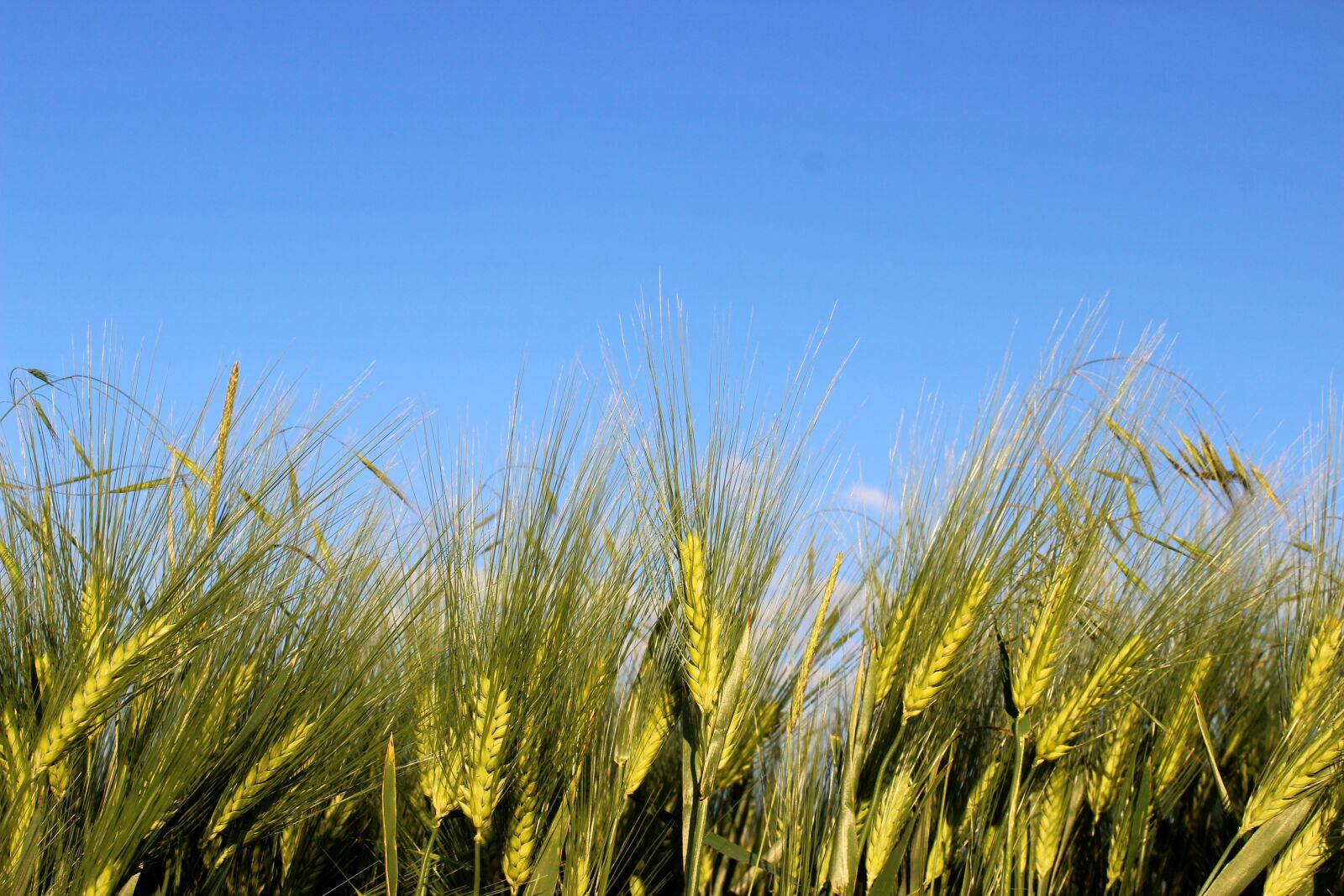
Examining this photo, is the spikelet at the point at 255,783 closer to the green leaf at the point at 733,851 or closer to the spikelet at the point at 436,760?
the spikelet at the point at 436,760

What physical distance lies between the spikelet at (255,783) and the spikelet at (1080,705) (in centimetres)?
105

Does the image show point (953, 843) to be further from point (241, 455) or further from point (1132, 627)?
point (241, 455)

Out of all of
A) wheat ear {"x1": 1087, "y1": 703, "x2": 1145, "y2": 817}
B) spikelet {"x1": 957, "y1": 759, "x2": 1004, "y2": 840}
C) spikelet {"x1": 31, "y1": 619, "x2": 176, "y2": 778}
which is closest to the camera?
spikelet {"x1": 31, "y1": 619, "x2": 176, "y2": 778}

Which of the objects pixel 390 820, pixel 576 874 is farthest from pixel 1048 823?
pixel 390 820

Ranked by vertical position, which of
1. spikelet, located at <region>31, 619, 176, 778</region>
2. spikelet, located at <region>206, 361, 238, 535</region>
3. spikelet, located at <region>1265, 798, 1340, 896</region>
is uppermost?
spikelet, located at <region>206, 361, 238, 535</region>

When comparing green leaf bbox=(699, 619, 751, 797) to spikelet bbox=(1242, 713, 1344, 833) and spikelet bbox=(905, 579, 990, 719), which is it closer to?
spikelet bbox=(905, 579, 990, 719)

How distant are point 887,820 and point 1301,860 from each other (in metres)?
0.62

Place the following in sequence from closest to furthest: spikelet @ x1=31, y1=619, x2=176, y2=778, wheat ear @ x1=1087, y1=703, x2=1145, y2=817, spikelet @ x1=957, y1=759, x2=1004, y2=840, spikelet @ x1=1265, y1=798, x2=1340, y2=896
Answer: spikelet @ x1=31, y1=619, x2=176, y2=778
spikelet @ x1=1265, y1=798, x2=1340, y2=896
spikelet @ x1=957, y1=759, x2=1004, y2=840
wheat ear @ x1=1087, y1=703, x2=1145, y2=817

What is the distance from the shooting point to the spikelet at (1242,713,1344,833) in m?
1.56

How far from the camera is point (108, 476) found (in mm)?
1523

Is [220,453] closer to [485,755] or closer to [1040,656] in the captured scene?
[485,755]

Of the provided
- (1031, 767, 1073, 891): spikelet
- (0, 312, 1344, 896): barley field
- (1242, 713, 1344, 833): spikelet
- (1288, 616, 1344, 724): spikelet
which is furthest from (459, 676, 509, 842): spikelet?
(1288, 616, 1344, 724): spikelet

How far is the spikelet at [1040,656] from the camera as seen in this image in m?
1.54

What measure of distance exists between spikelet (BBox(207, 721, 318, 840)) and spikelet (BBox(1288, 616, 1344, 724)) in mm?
1470
